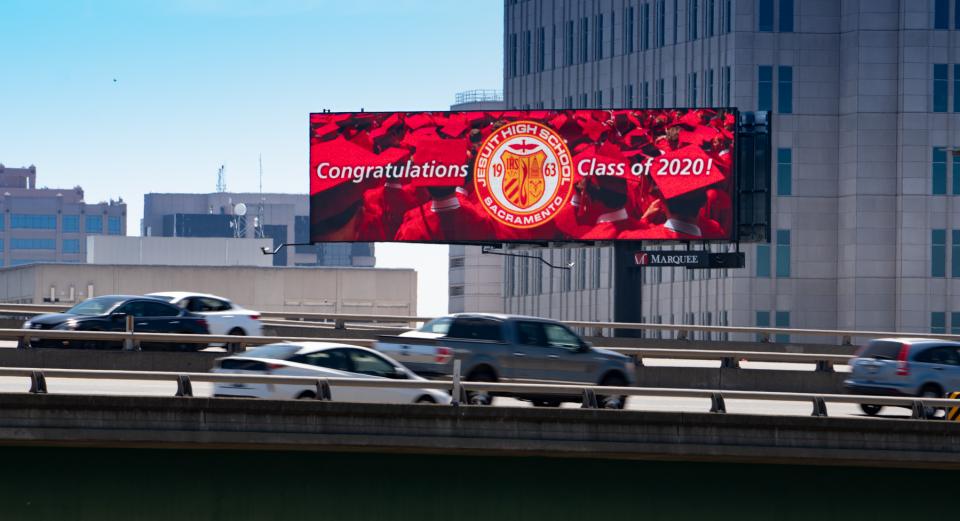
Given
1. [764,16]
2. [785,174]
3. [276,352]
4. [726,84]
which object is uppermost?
[764,16]

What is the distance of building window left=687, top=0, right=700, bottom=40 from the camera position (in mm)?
86375

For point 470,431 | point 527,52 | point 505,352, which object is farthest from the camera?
point 527,52

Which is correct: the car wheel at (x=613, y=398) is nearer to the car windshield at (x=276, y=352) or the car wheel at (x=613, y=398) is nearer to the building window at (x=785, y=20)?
the car windshield at (x=276, y=352)

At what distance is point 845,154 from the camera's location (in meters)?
82.1

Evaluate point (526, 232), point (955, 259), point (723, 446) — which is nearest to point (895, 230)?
point (955, 259)

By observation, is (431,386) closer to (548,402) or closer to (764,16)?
(548,402)

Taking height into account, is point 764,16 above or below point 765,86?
above

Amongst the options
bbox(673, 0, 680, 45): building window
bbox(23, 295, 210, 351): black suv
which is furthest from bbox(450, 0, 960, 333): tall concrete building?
bbox(23, 295, 210, 351): black suv

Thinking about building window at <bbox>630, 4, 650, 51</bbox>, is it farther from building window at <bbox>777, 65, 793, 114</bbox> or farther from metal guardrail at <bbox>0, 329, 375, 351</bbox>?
metal guardrail at <bbox>0, 329, 375, 351</bbox>

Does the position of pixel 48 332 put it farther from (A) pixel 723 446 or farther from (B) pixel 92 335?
(A) pixel 723 446

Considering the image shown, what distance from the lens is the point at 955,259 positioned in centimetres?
8069

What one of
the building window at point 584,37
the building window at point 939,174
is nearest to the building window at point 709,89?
the building window at point 939,174

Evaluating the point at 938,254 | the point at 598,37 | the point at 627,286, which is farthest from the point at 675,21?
the point at 627,286

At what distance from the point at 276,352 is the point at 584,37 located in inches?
2972
